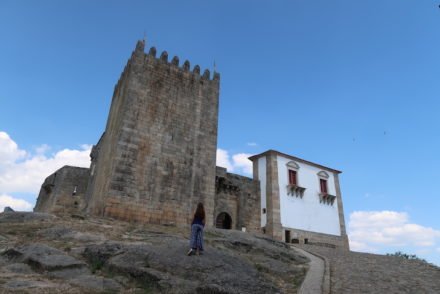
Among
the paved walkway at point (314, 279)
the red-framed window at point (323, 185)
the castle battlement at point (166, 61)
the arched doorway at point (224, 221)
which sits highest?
the castle battlement at point (166, 61)

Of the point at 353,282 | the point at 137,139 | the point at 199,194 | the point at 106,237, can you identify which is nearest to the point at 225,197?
the point at 199,194

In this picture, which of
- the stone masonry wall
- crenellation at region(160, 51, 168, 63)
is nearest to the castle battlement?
crenellation at region(160, 51, 168, 63)

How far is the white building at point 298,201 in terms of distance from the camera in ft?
77.6

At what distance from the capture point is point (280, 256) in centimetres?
1127

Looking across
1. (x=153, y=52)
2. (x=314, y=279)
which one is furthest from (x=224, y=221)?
(x=314, y=279)

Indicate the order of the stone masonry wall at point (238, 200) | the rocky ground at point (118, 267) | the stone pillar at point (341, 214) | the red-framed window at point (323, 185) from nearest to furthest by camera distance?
the rocky ground at point (118, 267), the stone masonry wall at point (238, 200), the stone pillar at point (341, 214), the red-framed window at point (323, 185)

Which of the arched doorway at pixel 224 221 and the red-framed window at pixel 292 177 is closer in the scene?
the arched doorway at pixel 224 221

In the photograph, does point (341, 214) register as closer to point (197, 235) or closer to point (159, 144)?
point (159, 144)

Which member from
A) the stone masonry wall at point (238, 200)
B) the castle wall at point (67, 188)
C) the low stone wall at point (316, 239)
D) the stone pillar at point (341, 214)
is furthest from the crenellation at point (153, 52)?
the stone pillar at point (341, 214)

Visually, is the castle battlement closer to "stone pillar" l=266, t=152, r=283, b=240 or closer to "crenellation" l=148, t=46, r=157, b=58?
"crenellation" l=148, t=46, r=157, b=58

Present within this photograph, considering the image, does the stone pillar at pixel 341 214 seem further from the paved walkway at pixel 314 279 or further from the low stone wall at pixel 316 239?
the paved walkway at pixel 314 279

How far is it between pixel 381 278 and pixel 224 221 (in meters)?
14.5

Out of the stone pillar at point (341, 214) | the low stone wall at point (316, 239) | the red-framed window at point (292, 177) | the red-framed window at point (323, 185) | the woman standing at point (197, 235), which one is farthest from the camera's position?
the red-framed window at point (323, 185)

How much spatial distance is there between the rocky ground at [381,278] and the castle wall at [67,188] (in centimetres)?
1959
